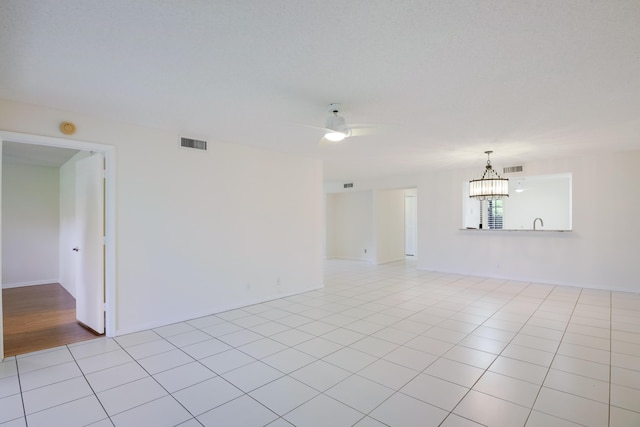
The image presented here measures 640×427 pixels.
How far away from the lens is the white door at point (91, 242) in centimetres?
359

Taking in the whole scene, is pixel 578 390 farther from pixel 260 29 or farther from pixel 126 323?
pixel 126 323

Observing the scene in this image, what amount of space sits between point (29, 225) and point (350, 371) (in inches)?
282

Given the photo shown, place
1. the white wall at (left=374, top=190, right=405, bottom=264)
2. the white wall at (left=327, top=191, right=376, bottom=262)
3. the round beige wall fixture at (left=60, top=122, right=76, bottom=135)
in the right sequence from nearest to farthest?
the round beige wall fixture at (left=60, top=122, right=76, bottom=135), the white wall at (left=374, top=190, right=405, bottom=264), the white wall at (left=327, top=191, right=376, bottom=262)

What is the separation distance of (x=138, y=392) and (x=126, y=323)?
1500mm

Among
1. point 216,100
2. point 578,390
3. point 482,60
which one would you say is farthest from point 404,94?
point 578,390

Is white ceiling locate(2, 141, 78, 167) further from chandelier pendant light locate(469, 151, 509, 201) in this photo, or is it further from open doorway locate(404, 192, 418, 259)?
open doorway locate(404, 192, 418, 259)

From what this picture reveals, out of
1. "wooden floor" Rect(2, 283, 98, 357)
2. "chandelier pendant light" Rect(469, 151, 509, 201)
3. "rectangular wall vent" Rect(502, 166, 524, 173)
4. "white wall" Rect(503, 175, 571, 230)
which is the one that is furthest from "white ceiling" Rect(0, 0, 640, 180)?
"white wall" Rect(503, 175, 571, 230)

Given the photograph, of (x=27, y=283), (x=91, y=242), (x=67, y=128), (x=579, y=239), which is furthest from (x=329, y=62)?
(x=27, y=283)

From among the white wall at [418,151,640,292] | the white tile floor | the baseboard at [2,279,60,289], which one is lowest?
the baseboard at [2,279,60,289]

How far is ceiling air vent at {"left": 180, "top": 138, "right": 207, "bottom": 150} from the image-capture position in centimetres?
406

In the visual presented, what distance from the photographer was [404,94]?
2.83m

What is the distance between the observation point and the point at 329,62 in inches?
88.4

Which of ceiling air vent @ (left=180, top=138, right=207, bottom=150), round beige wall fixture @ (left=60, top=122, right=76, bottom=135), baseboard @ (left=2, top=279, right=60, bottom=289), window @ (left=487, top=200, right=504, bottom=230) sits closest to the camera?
round beige wall fixture @ (left=60, top=122, right=76, bottom=135)

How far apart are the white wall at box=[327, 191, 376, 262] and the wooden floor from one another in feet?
22.4
